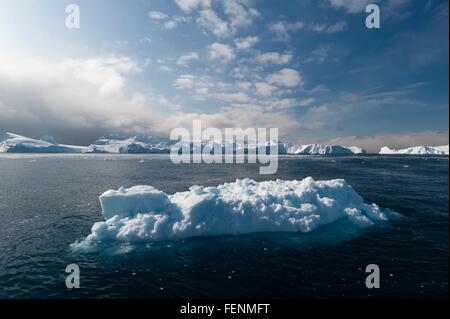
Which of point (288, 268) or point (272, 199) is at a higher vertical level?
point (272, 199)

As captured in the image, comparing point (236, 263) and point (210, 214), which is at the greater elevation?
point (210, 214)

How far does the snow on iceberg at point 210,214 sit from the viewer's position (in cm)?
2036

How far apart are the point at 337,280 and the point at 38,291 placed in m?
16.9

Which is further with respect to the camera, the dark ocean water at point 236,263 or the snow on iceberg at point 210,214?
the snow on iceberg at point 210,214

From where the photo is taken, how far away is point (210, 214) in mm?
22125

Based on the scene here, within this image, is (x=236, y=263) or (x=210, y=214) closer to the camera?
(x=236, y=263)

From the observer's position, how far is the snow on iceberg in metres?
20.4

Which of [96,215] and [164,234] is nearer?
[164,234]

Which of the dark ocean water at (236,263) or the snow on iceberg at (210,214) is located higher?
the snow on iceberg at (210,214)

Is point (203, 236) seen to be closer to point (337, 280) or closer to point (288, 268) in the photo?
point (288, 268)

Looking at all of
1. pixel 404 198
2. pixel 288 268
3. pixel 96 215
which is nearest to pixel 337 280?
pixel 288 268

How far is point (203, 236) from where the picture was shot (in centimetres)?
2112
